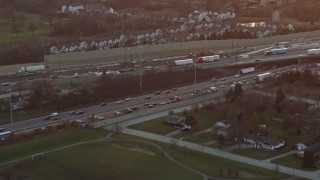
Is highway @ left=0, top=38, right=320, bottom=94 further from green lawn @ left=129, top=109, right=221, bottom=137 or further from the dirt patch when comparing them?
the dirt patch

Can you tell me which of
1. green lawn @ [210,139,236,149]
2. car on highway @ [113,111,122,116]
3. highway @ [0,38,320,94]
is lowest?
green lawn @ [210,139,236,149]

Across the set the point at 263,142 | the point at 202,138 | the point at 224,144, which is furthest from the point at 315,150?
the point at 202,138

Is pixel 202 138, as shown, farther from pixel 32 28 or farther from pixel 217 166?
pixel 32 28

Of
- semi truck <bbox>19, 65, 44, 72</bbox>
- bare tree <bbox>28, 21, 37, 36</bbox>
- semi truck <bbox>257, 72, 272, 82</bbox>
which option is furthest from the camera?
bare tree <bbox>28, 21, 37, 36</bbox>

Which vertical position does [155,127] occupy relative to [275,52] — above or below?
below

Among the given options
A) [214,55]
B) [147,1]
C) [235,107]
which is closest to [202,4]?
[147,1]

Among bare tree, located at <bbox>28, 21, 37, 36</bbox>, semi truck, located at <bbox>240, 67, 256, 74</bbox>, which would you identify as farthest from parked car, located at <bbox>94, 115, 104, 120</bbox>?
bare tree, located at <bbox>28, 21, 37, 36</bbox>
